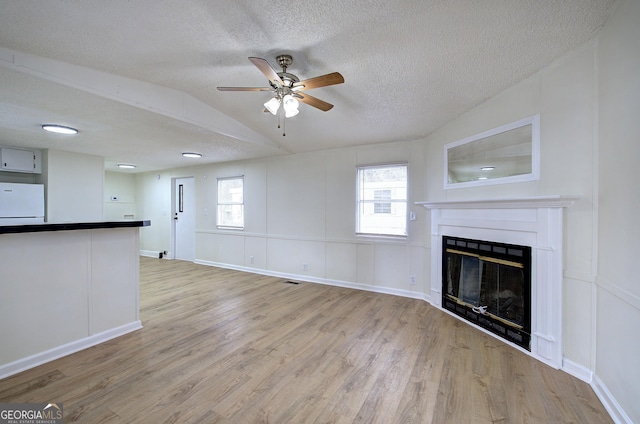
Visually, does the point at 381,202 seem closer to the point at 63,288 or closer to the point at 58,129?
the point at 63,288

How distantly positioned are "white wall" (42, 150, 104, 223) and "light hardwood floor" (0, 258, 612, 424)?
292cm

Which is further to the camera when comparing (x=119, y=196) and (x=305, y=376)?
(x=119, y=196)

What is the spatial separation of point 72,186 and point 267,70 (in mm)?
4962

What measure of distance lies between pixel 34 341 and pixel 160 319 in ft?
3.50

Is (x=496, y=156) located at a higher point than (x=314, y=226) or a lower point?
higher

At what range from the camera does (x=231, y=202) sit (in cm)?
582

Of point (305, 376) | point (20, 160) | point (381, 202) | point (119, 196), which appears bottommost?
point (305, 376)

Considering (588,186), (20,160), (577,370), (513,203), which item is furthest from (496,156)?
(20,160)

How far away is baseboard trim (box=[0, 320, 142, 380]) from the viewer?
2.04m

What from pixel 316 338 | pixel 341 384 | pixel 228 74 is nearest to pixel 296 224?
pixel 316 338

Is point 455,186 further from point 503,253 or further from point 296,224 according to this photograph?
point 296,224

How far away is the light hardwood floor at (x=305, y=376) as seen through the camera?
167 cm

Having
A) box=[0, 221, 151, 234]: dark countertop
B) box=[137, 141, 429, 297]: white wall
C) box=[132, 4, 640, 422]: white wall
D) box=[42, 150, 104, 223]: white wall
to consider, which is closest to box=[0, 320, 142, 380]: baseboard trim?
box=[0, 221, 151, 234]: dark countertop

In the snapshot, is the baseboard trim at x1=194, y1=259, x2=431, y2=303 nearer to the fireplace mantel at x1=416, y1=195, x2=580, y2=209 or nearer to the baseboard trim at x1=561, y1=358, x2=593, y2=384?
the fireplace mantel at x1=416, y1=195, x2=580, y2=209
